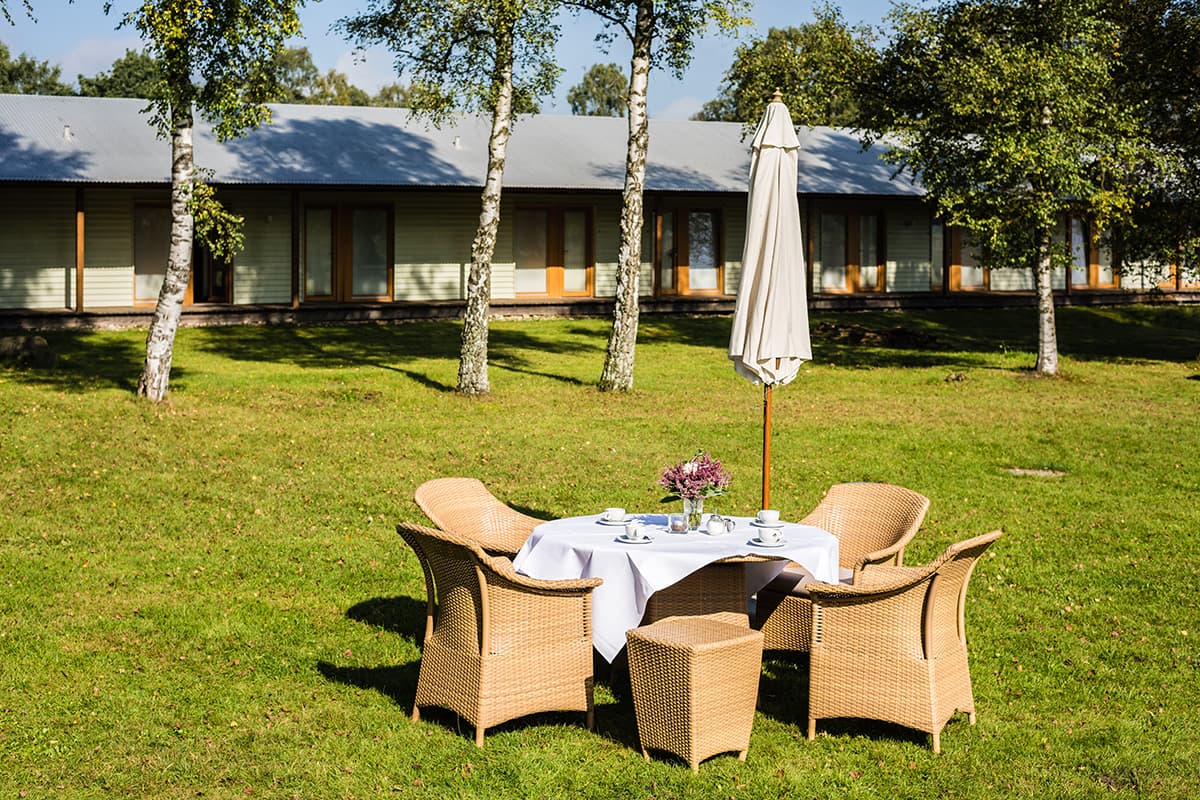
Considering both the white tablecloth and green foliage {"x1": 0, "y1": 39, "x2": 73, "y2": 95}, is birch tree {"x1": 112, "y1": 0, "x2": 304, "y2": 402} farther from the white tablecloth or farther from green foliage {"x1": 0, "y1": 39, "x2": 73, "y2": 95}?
green foliage {"x1": 0, "y1": 39, "x2": 73, "y2": 95}

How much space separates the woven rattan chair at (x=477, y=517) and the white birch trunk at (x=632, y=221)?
10015 millimetres

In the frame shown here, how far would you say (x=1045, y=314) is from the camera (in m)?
20.5

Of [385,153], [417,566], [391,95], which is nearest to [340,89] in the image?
[391,95]

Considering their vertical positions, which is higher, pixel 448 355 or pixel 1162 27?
pixel 1162 27

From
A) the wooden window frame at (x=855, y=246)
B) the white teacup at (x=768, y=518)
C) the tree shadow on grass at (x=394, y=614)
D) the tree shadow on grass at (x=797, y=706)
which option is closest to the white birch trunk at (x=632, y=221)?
the tree shadow on grass at (x=394, y=614)

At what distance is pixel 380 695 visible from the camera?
6758mm

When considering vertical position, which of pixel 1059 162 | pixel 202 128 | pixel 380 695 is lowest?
pixel 380 695

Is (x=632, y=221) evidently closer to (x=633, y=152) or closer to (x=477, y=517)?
(x=633, y=152)

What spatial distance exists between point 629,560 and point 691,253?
23.9 metres

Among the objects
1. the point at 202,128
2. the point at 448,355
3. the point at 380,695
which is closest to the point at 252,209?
the point at 202,128

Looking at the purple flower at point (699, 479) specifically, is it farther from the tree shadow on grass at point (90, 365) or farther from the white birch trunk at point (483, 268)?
the tree shadow on grass at point (90, 365)

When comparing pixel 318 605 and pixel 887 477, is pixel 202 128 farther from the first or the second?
pixel 318 605

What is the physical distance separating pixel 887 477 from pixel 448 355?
34.0 feet

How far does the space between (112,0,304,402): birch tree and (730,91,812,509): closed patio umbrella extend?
8407 mm
